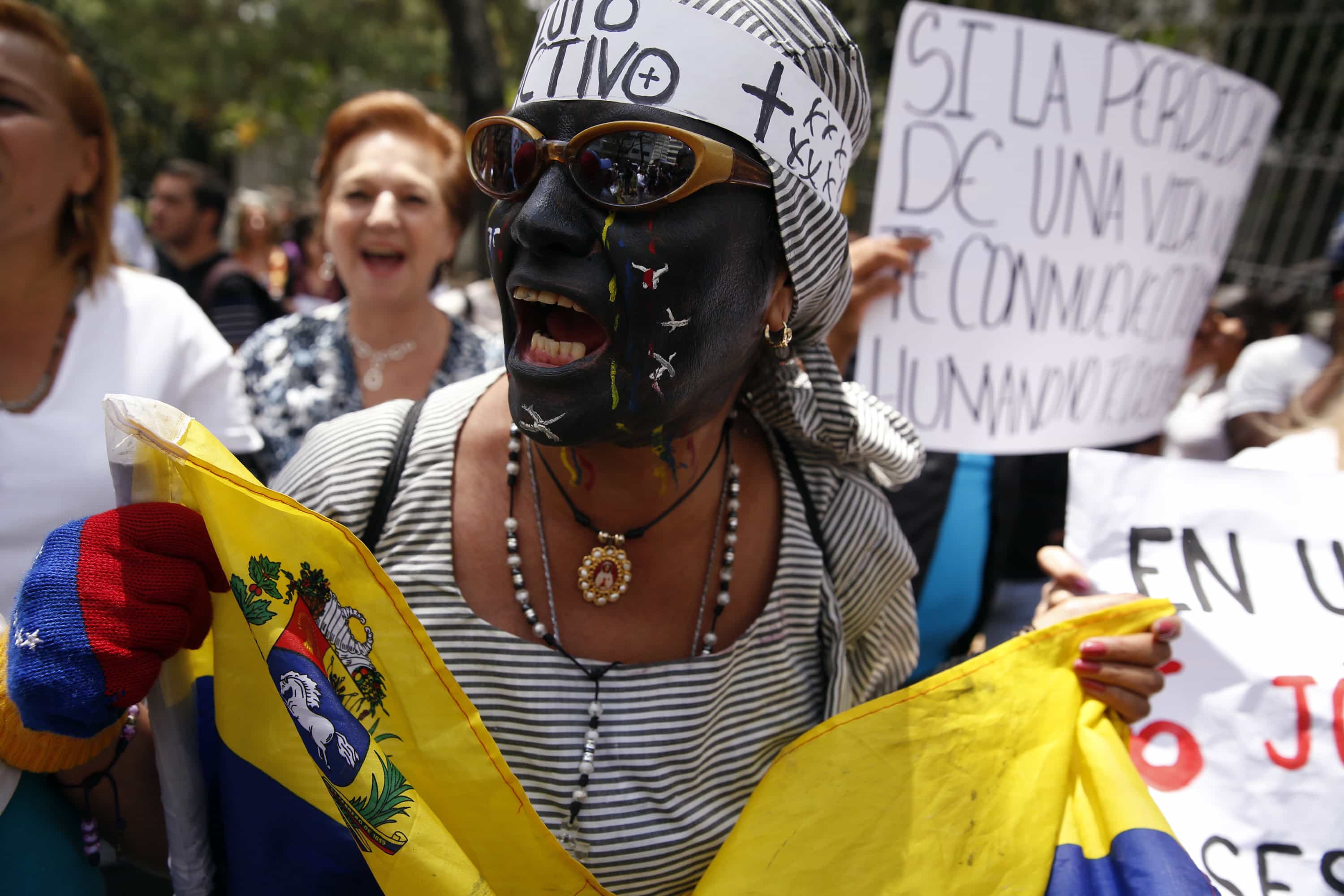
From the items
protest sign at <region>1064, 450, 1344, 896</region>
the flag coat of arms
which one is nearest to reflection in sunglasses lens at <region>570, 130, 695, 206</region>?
the flag coat of arms

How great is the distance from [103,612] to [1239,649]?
174 cm

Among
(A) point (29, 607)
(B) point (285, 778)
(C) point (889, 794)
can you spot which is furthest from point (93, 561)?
(C) point (889, 794)

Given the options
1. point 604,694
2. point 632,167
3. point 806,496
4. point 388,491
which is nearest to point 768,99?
point 632,167

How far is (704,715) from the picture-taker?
4.60 feet

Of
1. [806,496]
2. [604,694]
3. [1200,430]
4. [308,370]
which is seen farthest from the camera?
[1200,430]

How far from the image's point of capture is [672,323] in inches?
48.7

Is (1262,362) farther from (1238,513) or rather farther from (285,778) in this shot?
(285,778)

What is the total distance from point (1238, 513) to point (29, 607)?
1.89 metres

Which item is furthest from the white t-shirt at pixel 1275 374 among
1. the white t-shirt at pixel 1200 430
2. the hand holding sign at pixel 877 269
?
the hand holding sign at pixel 877 269

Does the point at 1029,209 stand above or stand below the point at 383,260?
above

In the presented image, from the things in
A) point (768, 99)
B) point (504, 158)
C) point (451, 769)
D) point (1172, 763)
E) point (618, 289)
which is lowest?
point (1172, 763)

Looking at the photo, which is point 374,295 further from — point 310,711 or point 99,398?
point 310,711

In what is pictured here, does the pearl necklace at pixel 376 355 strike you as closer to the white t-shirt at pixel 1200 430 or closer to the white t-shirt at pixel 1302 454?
the white t-shirt at pixel 1302 454

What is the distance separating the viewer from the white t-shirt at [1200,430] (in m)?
3.68
